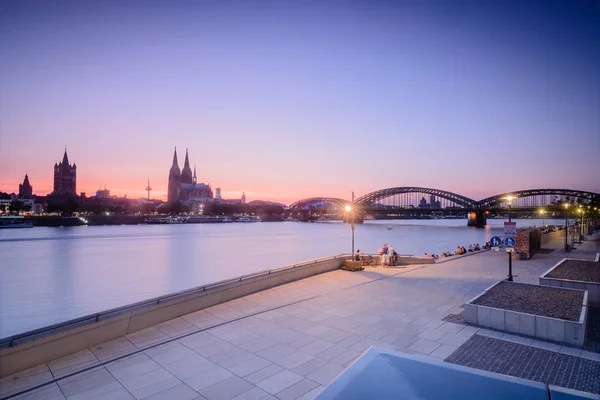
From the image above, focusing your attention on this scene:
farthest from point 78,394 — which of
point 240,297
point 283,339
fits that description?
point 240,297

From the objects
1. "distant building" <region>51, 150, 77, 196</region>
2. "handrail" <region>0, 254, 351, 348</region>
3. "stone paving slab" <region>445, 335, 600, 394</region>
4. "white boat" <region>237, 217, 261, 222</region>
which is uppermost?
"distant building" <region>51, 150, 77, 196</region>

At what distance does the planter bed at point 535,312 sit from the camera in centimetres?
849

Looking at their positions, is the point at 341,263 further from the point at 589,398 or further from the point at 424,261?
the point at 589,398

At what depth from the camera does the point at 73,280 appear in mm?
32844

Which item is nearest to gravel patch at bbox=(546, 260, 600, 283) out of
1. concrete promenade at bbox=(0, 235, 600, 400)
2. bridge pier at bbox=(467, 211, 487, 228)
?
concrete promenade at bbox=(0, 235, 600, 400)

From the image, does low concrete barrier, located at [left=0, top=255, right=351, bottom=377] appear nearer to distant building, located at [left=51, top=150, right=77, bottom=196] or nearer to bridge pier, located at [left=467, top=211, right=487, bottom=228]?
bridge pier, located at [left=467, top=211, right=487, bottom=228]

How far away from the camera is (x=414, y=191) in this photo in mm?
161625

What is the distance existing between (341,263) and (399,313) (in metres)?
7.92

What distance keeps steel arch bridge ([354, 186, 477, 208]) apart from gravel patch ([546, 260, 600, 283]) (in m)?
142

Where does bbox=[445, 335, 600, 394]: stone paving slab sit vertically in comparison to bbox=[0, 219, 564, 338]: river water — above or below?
above

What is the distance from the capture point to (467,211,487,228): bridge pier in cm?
14000

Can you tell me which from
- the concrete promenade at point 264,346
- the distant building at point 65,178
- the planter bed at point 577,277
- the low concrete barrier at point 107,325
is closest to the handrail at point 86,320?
the low concrete barrier at point 107,325

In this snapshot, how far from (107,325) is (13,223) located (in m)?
137

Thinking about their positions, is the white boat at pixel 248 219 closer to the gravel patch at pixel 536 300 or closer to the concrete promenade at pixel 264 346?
the concrete promenade at pixel 264 346
